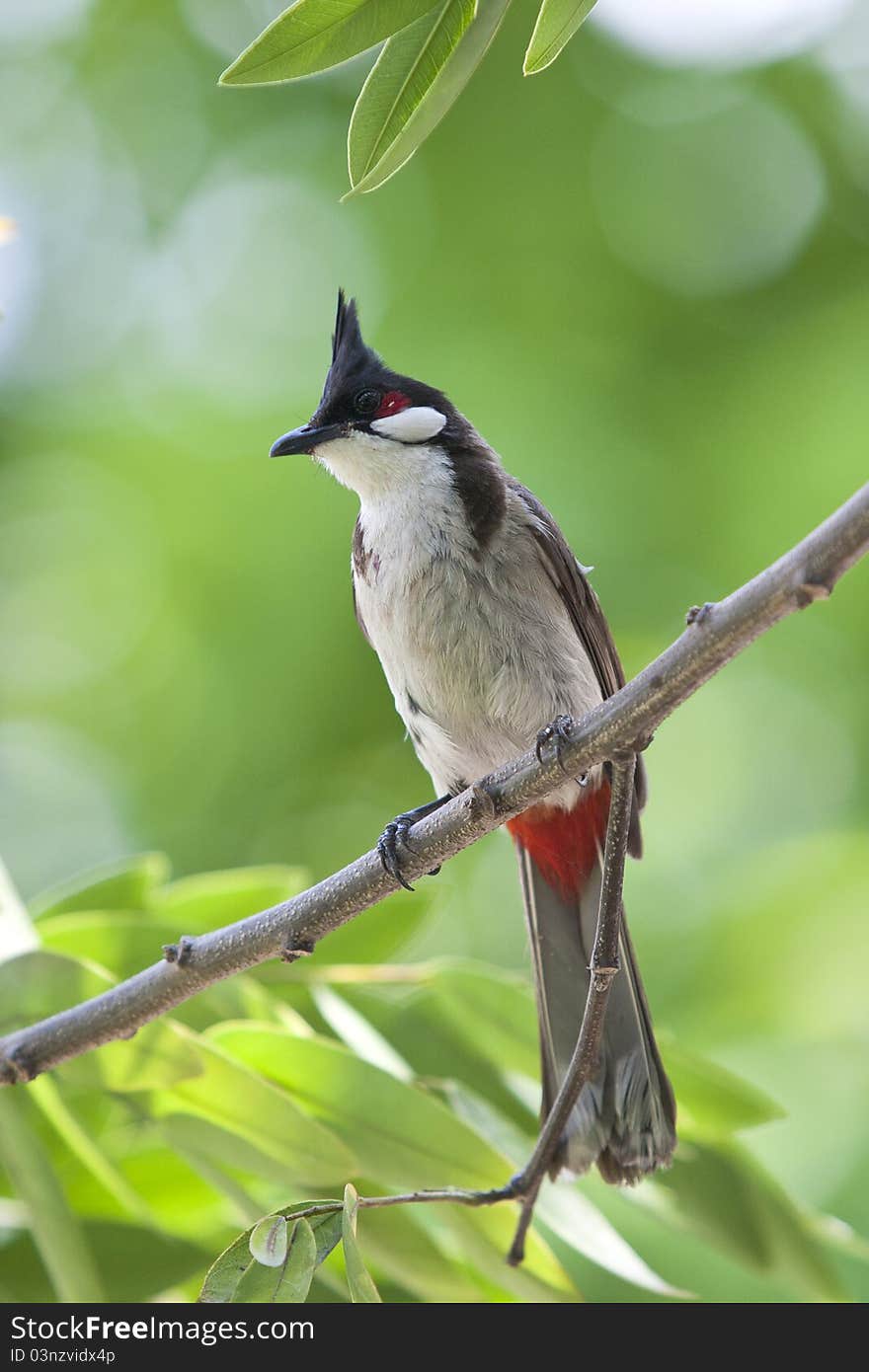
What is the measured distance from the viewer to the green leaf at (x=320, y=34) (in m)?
0.87

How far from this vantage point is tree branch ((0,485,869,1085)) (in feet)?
3.28

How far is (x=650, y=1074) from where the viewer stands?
1.59 meters

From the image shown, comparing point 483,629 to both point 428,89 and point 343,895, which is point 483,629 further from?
point 428,89

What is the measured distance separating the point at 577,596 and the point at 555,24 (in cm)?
110

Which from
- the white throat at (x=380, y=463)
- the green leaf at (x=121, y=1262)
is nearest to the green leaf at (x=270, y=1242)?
the green leaf at (x=121, y=1262)

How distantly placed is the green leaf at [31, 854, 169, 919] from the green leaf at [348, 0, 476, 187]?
3.36ft

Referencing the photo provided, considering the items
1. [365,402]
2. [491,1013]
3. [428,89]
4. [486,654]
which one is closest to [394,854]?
[491,1013]

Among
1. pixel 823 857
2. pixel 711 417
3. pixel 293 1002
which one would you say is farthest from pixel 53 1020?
→ pixel 711 417

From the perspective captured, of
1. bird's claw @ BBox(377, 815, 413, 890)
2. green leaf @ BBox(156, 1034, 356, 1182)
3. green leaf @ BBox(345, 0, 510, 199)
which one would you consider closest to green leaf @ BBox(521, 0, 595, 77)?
green leaf @ BBox(345, 0, 510, 199)

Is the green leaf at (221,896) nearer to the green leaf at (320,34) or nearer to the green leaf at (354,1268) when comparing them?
the green leaf at (354,1268)

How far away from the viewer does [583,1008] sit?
1.72 meters

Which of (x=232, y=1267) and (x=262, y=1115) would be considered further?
(x=262, y=1115)
